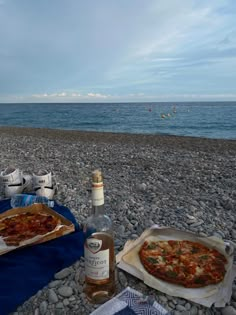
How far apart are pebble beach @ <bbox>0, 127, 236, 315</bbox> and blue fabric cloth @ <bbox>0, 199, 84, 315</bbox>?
0.08m

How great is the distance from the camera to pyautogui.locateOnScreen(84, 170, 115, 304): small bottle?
7.12 ft

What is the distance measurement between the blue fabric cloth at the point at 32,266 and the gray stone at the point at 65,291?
0.68ft

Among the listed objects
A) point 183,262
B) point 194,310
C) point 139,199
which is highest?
point 183,262

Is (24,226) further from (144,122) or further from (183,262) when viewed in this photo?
(144,122)

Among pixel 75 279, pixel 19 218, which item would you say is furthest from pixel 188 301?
pixel 19 218

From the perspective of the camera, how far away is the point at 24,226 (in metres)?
3.47

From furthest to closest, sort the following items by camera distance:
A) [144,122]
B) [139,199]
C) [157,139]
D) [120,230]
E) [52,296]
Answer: [144,122]
[157,139]
[139,199]
[120,230]
[52,296]

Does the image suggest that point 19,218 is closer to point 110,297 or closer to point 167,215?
point 110,297

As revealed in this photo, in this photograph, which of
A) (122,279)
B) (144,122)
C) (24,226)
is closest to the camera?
(122,279)

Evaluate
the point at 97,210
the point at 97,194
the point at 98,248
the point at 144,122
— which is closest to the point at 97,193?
the point at 97,194

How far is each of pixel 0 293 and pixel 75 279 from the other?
2.33 feet

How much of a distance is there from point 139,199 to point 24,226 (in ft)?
8.45

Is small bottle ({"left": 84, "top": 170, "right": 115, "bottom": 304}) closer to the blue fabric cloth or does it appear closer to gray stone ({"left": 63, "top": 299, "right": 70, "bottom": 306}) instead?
gray stone ({"left": 63, "top": 299, "right": 70, "bottom": 306})

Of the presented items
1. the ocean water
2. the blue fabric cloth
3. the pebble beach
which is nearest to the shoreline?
the pebble beach
